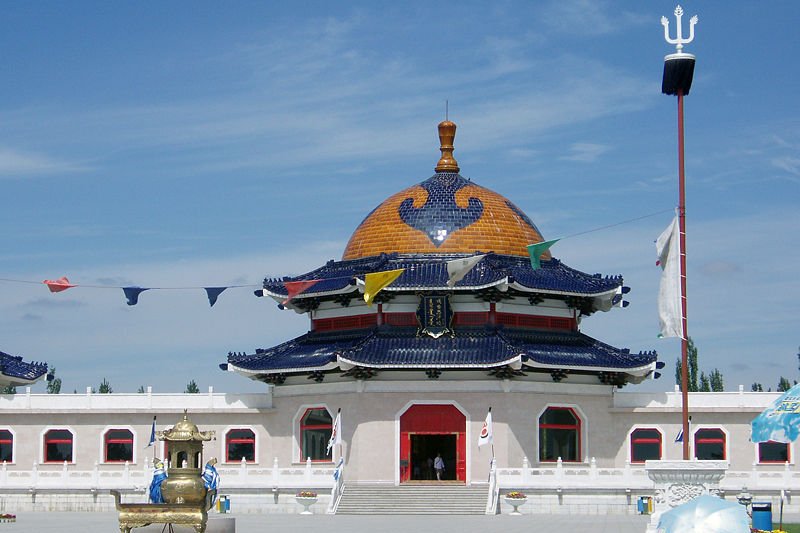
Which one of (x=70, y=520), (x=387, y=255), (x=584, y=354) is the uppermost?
(x=387, y=255)

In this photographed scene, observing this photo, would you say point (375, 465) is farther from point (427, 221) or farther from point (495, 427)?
point (427, 221)

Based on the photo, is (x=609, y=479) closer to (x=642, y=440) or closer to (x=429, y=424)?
(x=642, y=440)

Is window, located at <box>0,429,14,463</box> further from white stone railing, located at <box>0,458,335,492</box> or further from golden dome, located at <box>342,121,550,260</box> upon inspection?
golden dome, located at <box>342,121,550,260</box>

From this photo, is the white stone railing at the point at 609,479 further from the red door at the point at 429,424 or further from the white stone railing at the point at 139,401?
the white stone railing at the point at 139,401

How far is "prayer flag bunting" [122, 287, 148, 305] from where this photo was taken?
45.2 m

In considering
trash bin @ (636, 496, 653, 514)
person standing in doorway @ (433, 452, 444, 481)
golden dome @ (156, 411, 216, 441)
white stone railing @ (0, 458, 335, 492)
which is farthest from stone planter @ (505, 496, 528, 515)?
golden dome @ (156, 411, 216, 441)

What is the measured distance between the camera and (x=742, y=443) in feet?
164

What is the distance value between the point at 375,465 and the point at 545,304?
351 inches

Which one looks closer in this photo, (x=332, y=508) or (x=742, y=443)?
(x=332, y=508)

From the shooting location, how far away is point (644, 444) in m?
50.8

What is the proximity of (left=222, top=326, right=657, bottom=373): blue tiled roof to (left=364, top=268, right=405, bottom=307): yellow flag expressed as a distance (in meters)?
2.40

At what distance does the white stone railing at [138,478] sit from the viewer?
47438mm

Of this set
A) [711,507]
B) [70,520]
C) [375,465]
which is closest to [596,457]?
[375,465]

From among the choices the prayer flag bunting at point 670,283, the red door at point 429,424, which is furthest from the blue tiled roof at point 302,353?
the prayer flag bunting at point 670,283
